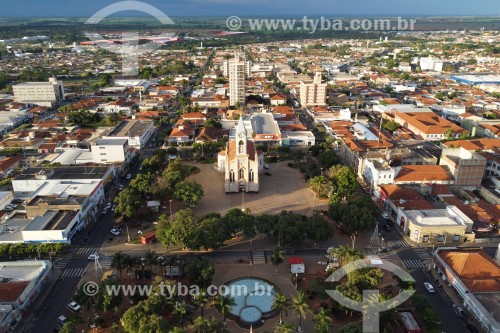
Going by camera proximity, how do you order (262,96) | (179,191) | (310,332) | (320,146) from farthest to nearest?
(262,96), (320,146), (179,191), (310,332)

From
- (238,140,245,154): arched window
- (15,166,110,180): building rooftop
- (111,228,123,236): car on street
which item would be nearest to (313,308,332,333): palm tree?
(111,228,123,236): car on street

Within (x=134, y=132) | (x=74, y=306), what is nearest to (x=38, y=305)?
(x=74, y=306)

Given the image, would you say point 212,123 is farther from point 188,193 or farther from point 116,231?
point 116,231

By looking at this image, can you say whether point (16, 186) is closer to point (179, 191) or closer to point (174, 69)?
point (179, 191)

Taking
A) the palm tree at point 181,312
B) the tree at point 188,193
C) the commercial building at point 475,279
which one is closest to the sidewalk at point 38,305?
the palm tree at point 181,312

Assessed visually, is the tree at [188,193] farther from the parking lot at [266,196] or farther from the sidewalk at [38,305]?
the sidewalk at [38,305]

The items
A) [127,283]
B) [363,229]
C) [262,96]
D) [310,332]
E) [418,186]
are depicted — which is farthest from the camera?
[262,96]

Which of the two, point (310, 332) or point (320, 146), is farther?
point (320, 146)

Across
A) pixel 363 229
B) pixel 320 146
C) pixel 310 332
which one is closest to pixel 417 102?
pixel 320 146
